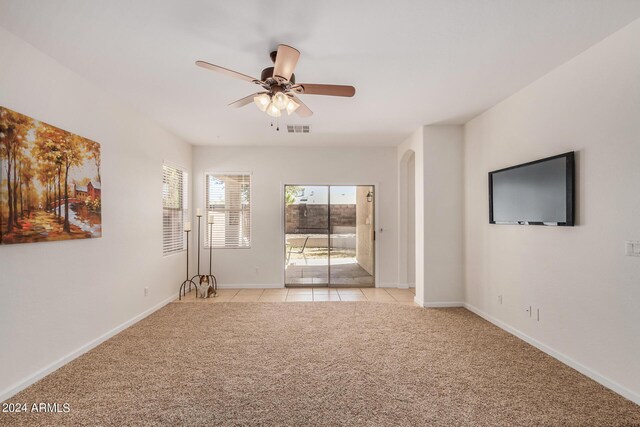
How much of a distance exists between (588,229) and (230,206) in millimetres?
5216

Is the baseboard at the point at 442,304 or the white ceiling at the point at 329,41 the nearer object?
the white ceiling at the point at 329,41

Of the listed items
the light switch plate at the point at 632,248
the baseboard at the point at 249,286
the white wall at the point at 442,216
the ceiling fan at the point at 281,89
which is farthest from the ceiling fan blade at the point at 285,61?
the baseboard at the point at 249,286

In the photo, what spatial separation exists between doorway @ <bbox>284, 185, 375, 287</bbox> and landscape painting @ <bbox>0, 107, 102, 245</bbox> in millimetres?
3366

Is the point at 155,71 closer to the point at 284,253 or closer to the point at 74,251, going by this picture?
the point at 74,251

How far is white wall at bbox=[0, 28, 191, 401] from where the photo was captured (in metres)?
2.40

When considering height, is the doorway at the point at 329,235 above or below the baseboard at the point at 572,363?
above

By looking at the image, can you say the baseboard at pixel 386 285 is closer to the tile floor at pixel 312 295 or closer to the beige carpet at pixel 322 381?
the tile floor at pixel 312 295

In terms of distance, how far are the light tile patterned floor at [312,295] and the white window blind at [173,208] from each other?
93 cm

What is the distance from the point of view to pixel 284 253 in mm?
6113

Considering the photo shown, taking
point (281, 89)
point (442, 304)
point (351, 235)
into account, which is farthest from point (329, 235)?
point (281, 89)

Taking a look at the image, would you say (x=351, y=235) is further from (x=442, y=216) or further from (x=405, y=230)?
(x=442, y=216)

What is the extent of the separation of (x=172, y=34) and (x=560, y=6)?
265cm

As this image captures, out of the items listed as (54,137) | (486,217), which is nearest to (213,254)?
(54,137)

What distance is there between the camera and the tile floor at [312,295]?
518cm
